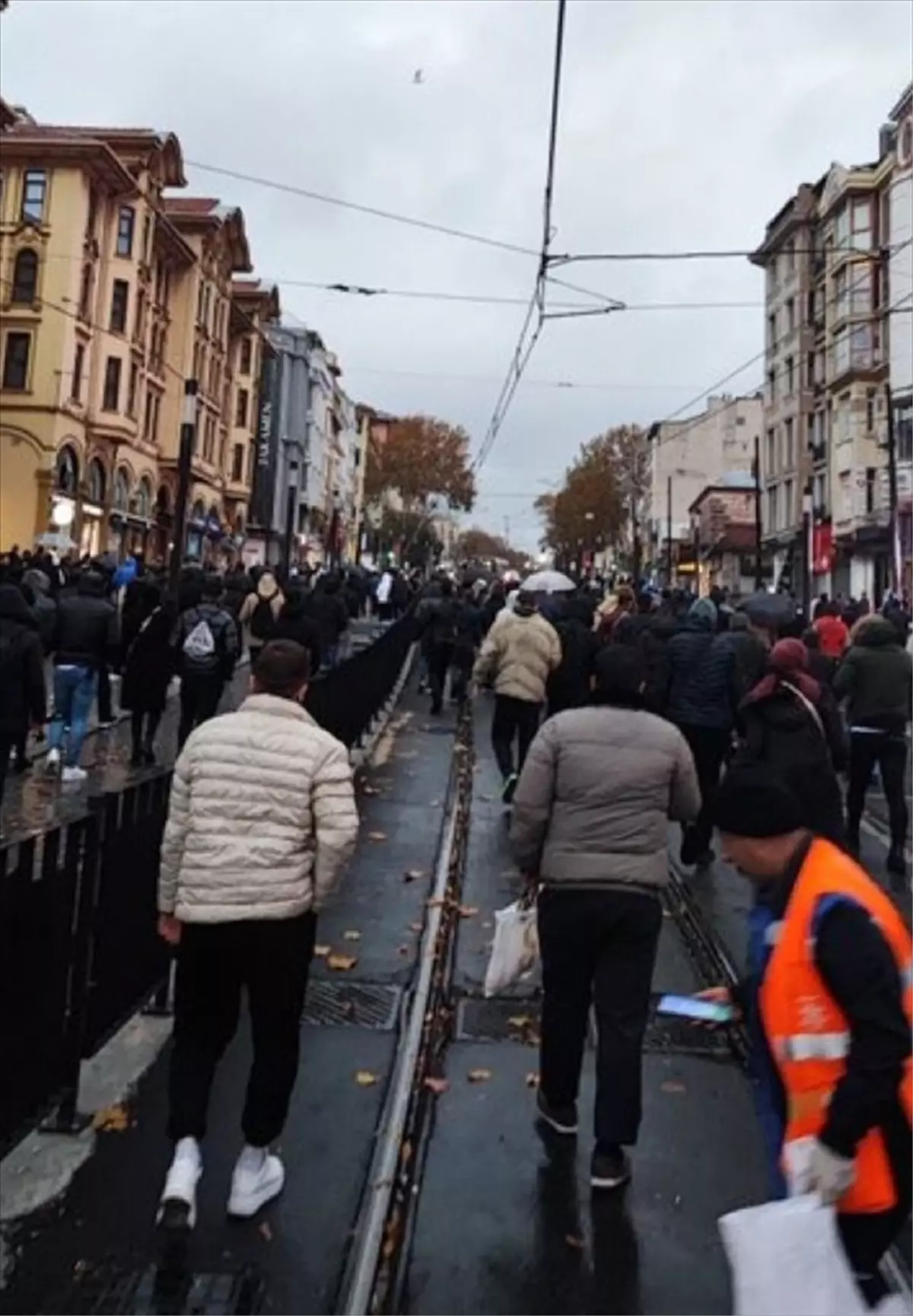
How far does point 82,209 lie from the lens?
4331 cm

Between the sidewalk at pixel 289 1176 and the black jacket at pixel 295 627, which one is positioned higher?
the black jacket at pixel 295 627

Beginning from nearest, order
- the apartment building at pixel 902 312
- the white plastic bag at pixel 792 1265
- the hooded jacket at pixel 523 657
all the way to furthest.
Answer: the white plastic bag at pixel 792 1265, the hooded jacket at pixel 523 657, the apartment building at pixel 902 312

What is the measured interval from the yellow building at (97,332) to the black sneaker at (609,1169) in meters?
40.3

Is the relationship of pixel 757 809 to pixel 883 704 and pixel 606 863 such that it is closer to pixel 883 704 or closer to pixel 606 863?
pixel 606 863

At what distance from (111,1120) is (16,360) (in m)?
43.4

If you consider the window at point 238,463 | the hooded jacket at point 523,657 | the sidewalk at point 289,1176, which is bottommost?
the sidewalk at point 289,1176

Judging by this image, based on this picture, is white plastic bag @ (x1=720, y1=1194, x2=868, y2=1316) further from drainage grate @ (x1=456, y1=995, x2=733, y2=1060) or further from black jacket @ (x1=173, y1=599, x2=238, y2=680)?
black jacket @ (x1=173, y1=599, x2=238, y2=680)

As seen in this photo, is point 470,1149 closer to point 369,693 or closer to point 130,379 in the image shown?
point 369,693

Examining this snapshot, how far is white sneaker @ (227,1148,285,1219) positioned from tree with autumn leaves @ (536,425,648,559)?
87067 mm

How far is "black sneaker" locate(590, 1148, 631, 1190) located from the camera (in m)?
4.19

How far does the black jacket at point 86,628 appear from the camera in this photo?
11227mm

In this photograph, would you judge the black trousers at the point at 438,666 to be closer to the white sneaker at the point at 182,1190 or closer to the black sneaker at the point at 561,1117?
the black sneaker at the point at 561,1117

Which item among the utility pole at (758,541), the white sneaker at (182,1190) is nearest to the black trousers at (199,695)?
the white sneaker at (182,1190)

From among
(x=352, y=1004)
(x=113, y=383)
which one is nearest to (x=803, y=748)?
(x=352, y=1004)
